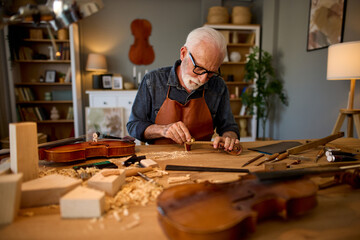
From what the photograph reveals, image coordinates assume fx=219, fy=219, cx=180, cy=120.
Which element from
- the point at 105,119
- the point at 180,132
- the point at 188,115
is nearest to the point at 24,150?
the point at 180,132

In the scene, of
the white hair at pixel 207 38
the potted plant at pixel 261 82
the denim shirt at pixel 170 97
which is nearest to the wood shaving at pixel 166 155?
the denim shirt at pixel 170 97

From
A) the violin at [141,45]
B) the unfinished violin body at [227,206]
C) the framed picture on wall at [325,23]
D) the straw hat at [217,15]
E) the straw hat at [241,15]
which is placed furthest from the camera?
the violin at [141,45]

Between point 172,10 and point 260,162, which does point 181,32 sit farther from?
point 260,162

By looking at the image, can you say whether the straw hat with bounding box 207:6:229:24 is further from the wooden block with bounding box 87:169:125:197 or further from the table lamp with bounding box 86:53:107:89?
the wooden block with bounding box 87:169:125:197

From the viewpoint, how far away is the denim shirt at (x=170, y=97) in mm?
1837

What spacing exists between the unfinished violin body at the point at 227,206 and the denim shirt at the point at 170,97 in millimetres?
1137

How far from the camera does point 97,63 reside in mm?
4648

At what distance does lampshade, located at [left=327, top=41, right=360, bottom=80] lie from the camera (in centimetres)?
236

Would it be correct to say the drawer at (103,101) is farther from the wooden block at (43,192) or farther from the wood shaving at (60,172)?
the wooden block at (43,192)

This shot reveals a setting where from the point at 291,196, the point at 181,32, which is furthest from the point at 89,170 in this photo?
the point at 181,32

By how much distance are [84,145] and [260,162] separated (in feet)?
3.28

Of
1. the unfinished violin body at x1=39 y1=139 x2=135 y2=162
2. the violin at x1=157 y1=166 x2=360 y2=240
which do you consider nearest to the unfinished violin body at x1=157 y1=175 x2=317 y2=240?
the violin at x1=157 y1=166 x2=360 y2=240

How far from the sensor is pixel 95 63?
4633 mm

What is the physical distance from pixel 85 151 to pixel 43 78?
14.7 feet
